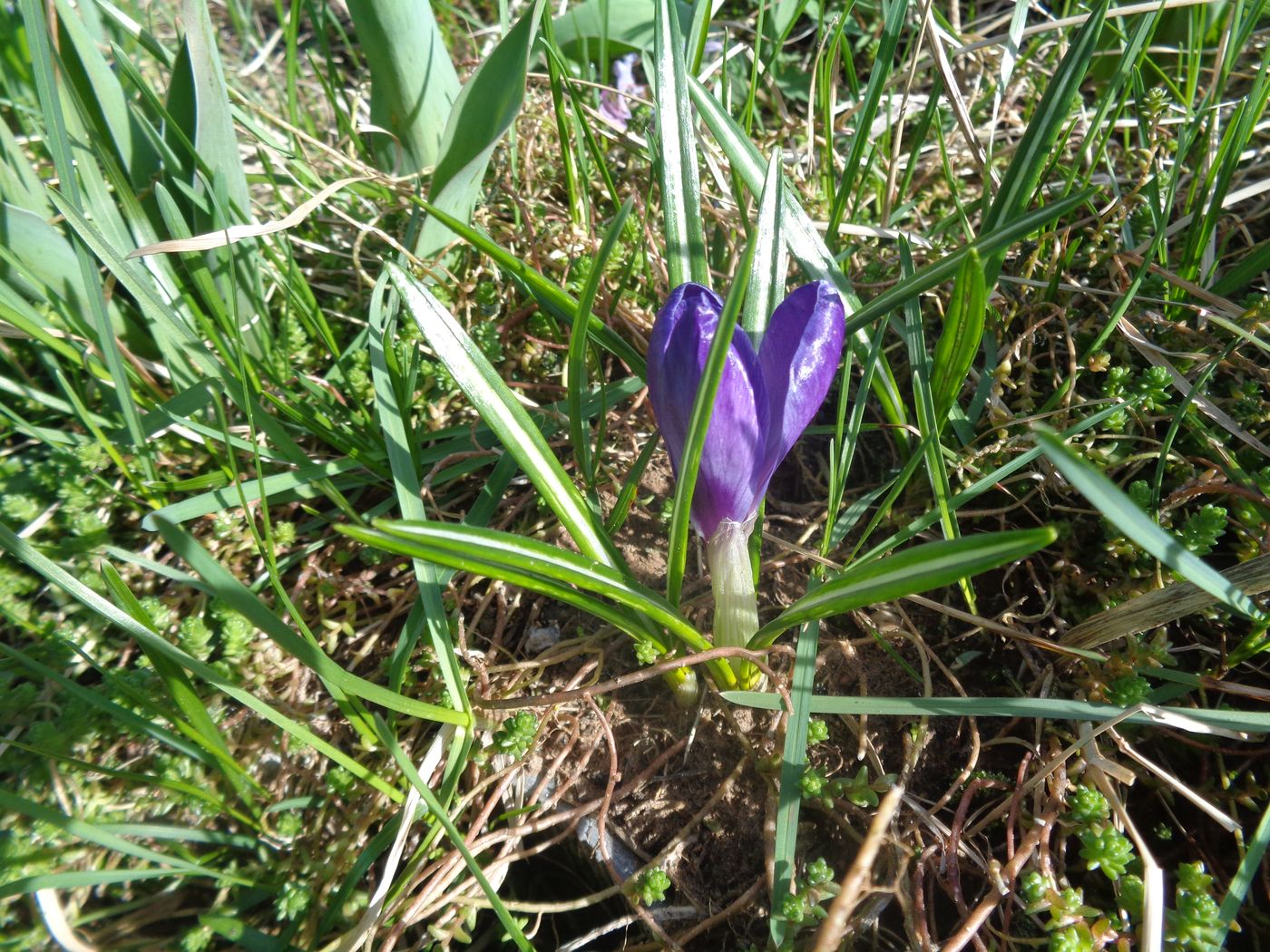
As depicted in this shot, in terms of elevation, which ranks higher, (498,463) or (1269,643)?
(498,463)

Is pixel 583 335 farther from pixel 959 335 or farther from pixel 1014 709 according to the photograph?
pixel 1014 709

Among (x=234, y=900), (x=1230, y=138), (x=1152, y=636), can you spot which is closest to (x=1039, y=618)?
(x=1152, y=636)

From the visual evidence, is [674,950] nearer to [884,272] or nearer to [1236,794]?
[1236,794]

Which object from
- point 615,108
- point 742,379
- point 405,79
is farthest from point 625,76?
point 742,379

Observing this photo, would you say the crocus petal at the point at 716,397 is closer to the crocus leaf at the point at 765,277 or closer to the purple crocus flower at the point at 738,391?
the purple crocus flower at the point at 738,391

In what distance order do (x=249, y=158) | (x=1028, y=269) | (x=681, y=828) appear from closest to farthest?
A: 1. (x=681, y=828)
2. (x=1028, y=269)
3. (x=249, y=158)

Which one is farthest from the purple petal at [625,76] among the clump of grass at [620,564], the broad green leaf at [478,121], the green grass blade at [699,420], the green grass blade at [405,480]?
the green grass blade at [699,420]

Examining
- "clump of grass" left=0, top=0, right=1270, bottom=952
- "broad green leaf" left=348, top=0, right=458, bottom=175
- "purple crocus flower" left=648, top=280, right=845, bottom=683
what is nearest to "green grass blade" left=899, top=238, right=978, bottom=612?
"clump of grass" left=0, top=0, right=1270, bottom=952

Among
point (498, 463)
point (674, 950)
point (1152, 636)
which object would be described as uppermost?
point (498, 463)
